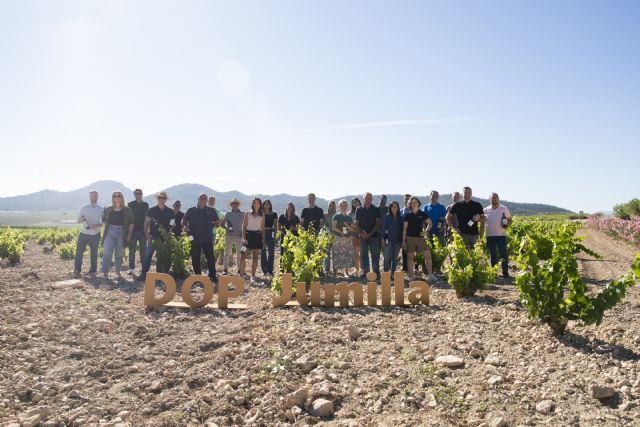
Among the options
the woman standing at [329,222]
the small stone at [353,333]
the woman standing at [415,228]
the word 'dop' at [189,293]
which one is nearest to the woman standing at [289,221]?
the woman standing at [329,222]

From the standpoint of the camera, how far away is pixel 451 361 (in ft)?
14.5

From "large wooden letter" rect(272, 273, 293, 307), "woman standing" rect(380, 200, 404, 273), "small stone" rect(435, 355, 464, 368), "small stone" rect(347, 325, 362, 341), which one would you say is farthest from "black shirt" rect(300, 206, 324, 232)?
"small stone" rect(435, 355, 464, 368)

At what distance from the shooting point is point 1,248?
13906mm

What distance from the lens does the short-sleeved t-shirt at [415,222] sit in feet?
30.0

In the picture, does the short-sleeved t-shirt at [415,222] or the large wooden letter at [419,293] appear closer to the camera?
the large wooden letter at [419,293]

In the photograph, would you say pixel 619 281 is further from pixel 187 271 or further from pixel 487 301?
pixel 187 271

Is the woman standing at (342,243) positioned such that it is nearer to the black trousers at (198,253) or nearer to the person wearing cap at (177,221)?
the black trousers at (198,253)

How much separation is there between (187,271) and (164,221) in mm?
1301

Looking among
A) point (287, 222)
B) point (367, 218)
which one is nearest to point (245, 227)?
point (287, 222)

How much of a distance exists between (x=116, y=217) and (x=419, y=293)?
6879 millimetres

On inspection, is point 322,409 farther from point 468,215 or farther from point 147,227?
point 147,227

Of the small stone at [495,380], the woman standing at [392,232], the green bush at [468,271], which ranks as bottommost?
the small stone at [495,380]

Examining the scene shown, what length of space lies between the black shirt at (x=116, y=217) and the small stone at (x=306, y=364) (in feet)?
23.5

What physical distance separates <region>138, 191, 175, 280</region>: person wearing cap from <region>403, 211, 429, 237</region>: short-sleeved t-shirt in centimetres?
508
